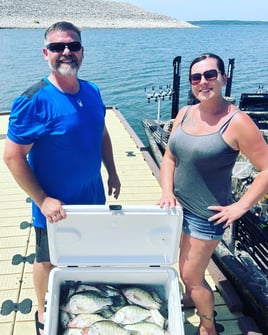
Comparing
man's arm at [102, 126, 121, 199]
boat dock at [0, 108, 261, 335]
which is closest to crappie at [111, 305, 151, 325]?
boat dock at [0, 108, 261, 335]

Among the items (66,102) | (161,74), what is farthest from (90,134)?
(161,74)

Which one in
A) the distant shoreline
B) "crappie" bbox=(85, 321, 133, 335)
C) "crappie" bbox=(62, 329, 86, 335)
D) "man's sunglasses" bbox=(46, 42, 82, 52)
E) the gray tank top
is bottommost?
the distant shoreline

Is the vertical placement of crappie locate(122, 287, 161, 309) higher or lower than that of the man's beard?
lower

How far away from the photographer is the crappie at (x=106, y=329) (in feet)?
6.19

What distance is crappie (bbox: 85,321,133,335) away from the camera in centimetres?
189

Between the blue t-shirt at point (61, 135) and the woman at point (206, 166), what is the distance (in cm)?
52

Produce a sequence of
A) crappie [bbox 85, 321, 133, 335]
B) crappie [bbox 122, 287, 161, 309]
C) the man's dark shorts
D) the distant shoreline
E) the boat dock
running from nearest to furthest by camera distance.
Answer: crappie [bbox 85, 321, 133, 335]
crappie [bbox 122, 287, 161, 309]
the man's dark shorts
the boat dock
the distant shoreline

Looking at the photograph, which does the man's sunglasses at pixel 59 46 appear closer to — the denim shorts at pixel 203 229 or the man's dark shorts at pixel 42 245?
the man's dark shorts at pixel 42 245

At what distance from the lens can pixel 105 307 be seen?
2.06 meters

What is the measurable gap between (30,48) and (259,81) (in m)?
23.0

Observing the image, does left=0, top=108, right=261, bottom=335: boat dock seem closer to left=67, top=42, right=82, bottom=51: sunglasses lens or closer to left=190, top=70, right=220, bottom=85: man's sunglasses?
left=190, top=70, right=220, bottom=85: man's sunglasses

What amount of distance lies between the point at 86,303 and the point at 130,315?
0.26 m

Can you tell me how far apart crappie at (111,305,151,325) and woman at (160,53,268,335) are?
1.33 feet

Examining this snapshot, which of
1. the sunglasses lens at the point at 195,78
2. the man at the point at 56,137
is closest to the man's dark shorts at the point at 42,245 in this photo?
the man at the point at 56,137
